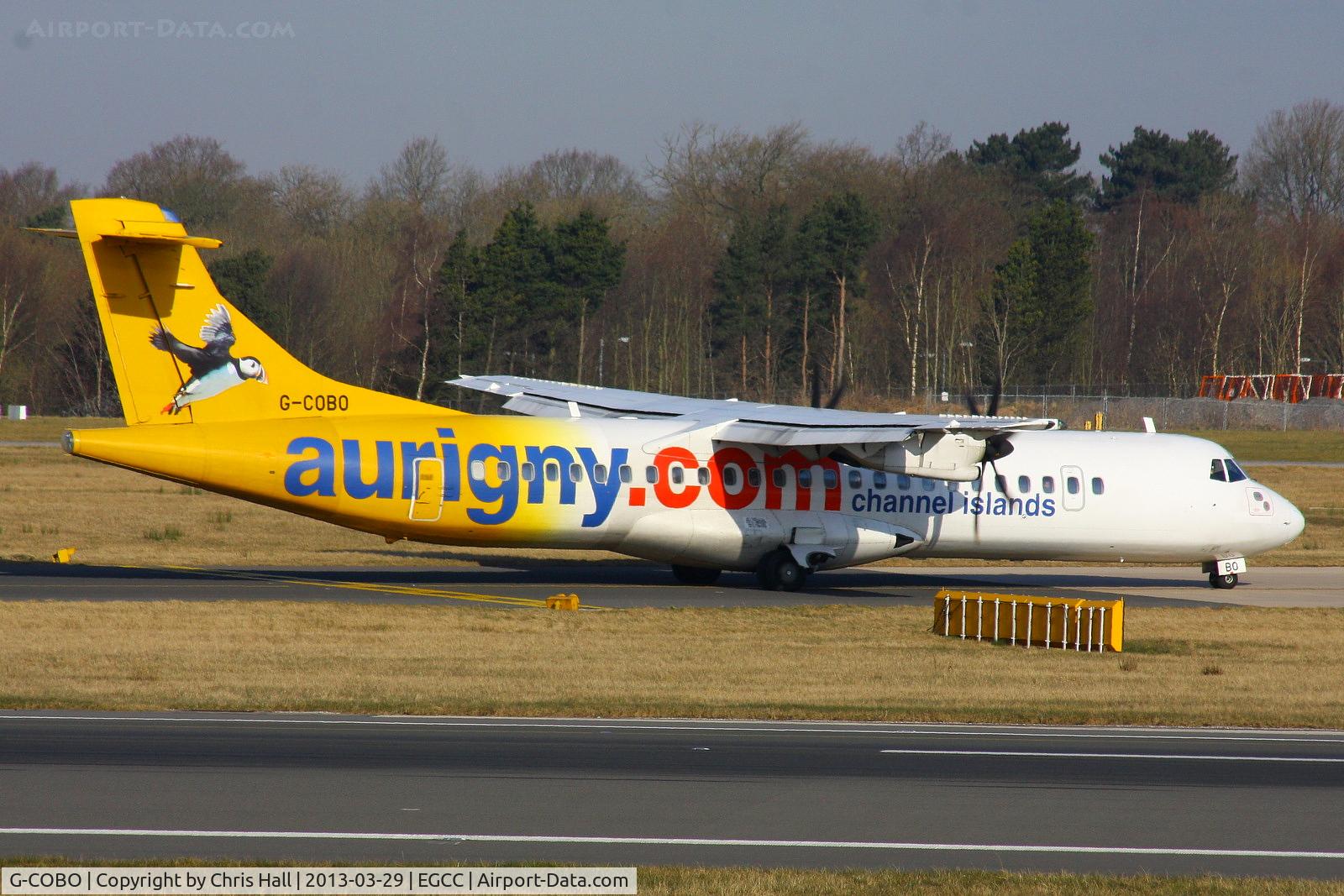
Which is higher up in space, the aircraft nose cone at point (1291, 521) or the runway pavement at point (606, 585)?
the aircraft nose cone at point (1291, 521)

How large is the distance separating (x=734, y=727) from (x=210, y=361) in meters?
12.2

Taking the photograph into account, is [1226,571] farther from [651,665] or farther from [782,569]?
[651,665]

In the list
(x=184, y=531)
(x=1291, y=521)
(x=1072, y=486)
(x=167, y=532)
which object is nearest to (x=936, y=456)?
(x=1072, y=486)

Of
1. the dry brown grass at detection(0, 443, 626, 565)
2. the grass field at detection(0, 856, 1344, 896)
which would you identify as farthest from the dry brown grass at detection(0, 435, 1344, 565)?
the grass field at detection(0, 856, 1344, 896)

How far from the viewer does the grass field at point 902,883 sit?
319 inches

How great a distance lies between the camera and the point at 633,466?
24.3 metres

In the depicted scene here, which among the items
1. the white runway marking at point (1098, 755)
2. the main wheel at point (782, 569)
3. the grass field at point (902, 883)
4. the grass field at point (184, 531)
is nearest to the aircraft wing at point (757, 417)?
the main wheel at point (782, 569)

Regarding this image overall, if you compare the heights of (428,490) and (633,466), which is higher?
(633,466)

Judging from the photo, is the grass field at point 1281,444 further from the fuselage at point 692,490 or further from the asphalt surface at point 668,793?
the asphalt surface at point 668,793

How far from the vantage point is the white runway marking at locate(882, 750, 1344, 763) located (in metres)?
12.1

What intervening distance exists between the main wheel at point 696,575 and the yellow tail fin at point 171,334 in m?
7.66

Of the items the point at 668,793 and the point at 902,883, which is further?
the point at 668,793

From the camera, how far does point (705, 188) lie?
304 ft

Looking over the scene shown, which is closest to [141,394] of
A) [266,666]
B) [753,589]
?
[266,666]
